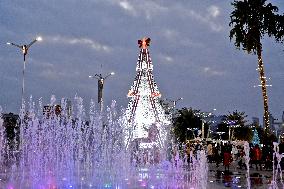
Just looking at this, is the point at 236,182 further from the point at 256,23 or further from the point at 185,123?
the point at 185,123

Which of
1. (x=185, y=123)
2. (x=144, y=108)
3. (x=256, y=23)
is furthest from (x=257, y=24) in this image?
(x=185, y=123)

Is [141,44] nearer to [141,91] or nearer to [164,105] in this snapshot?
[141,91]

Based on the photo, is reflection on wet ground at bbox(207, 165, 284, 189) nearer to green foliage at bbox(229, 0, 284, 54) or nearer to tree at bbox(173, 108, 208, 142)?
green foliage at bbox(229, 0, 284, 54)

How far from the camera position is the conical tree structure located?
145ft

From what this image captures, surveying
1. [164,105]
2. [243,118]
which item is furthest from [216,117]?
[164,105]

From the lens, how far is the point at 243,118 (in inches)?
3740

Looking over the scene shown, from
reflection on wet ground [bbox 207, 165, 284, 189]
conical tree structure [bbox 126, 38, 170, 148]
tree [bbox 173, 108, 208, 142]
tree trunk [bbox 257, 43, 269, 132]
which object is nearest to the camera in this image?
reflection on wet ground [bbox 207, 165, 284, 189]

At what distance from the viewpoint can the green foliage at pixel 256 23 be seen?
35469 millimetres

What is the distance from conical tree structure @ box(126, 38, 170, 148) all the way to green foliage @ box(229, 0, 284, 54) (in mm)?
12047

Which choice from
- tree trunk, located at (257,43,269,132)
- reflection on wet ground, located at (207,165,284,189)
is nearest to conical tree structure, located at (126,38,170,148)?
tree trunk, located at (257,43,269,132)

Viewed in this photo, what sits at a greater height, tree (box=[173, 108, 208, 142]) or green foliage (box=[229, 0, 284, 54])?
green foliage (box=[229, 0, 284, 54])

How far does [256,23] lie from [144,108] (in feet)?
47.0

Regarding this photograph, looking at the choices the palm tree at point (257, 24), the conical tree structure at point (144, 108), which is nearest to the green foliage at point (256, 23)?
the palm tree at point (257, 24)

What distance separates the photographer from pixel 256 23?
35344mm
